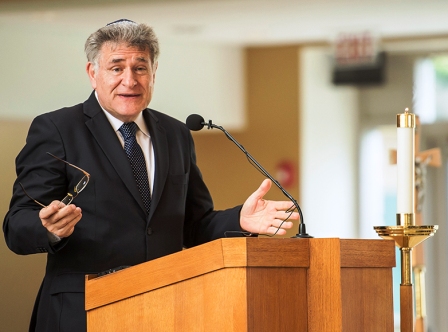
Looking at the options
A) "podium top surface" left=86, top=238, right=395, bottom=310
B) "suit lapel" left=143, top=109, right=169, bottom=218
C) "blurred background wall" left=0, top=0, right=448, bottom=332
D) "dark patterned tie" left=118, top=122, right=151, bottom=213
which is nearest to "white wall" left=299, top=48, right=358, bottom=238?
"blurred background wall" left=0, top=0, right=448, bottom=332

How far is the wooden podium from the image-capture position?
5.15 feet

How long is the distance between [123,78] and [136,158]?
0.22m

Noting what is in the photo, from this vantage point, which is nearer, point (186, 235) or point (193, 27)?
point (186, 235)

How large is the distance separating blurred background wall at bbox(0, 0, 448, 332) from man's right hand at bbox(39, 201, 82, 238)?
18.0 feet

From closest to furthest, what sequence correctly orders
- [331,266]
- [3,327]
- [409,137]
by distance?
[331,266], [409,137], [3,327]

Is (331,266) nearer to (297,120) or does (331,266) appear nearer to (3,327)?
(3,327)

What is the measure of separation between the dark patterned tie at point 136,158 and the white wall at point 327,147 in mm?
6197

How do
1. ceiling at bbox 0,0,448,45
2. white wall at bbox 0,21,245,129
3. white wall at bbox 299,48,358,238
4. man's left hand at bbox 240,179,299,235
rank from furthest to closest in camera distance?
white wall at bbox 299,48,358,238, white wall at bbox 0,21,245,129, ceiling at bbox 0,0,448,45, man's left hand at bbox 240,179,299,235

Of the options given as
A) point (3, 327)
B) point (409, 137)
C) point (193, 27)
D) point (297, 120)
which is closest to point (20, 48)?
point (193, 27)

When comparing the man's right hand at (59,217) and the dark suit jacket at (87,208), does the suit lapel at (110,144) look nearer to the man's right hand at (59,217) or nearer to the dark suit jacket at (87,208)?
the dark suit jacket at (87,208)

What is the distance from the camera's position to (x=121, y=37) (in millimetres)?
2193

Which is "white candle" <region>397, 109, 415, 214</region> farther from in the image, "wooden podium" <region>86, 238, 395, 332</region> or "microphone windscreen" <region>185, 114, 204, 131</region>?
"microphone windscreen" <region>185, 114, 204, 131</region>

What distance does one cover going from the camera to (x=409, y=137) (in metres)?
1.96

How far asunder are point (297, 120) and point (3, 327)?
19.5 ft
